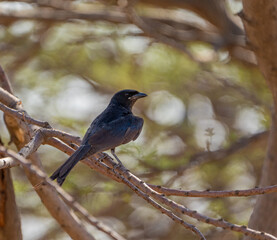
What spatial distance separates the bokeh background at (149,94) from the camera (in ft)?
26.7

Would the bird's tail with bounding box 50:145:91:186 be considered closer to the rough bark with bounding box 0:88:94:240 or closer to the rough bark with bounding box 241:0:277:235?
the rough bark with bounding box 0:88:94:240

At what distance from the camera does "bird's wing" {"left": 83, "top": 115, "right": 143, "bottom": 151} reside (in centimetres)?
500

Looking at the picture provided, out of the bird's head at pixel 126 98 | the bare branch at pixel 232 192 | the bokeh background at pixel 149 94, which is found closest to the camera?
the bare branch at pixel 232 192

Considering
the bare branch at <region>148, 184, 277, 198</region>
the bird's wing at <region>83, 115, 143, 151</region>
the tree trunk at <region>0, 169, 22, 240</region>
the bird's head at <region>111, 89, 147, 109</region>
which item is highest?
the bird's head at <region>111, 89, 147, 109</region>

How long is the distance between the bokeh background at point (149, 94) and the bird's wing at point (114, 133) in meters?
1.64

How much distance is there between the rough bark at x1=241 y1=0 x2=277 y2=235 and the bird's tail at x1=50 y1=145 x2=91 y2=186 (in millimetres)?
2022

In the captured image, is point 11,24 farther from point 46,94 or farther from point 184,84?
point 184,84

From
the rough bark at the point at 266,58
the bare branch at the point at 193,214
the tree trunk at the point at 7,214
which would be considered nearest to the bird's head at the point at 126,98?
the rough bark at the point at 266,58

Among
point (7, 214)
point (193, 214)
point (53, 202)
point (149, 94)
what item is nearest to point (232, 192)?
point (193, 214)

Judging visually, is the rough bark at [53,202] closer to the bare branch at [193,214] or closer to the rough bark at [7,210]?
the rough bark at [7,210]

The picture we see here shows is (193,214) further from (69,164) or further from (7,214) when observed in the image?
(7,214)

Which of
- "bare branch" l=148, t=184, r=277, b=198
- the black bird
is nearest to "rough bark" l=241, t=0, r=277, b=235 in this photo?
the black bird

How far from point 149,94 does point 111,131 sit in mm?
4395

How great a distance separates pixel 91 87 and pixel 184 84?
191 cm
